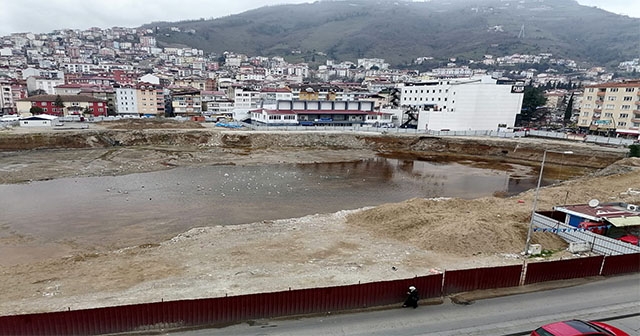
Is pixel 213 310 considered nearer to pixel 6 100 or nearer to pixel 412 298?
pixel 412 298

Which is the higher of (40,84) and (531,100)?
(531,100)

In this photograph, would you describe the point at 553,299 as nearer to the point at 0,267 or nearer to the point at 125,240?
the point at 125,240

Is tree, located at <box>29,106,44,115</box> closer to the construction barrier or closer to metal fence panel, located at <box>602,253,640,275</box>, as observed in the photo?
the construction barrier

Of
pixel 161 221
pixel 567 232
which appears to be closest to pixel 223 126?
pixel 161 221

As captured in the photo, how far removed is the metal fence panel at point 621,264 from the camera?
16.7 meters

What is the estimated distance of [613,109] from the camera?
7650cm

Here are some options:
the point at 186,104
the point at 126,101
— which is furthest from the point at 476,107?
the point at 126,101

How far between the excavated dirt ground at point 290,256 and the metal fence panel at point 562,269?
2.27 meters

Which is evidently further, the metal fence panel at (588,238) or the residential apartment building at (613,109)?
the residential apartment building at (613,109)

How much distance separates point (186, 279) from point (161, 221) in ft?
43.4

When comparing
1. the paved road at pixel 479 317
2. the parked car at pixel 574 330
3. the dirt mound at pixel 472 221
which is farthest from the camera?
the dirt mound at pixel 472 221

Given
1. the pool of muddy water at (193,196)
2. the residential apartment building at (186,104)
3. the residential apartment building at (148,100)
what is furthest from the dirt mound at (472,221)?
the residential apartment building at (186,104)

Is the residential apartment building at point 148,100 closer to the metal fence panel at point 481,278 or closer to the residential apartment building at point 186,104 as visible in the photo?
the residential apartment building at point 186,104

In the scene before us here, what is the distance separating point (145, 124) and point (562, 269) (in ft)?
258
